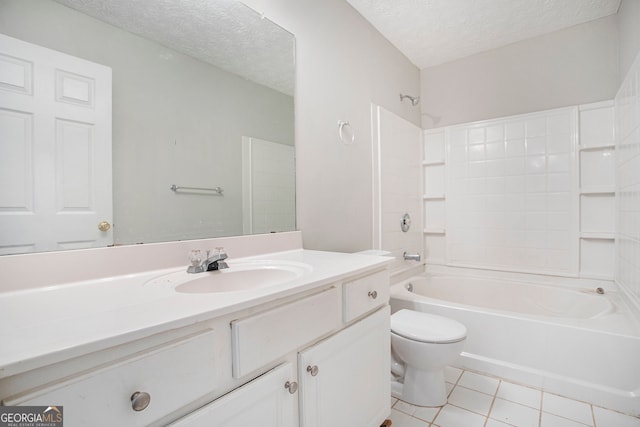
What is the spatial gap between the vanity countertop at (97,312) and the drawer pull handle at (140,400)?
0.10 m

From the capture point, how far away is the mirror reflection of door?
4.75ft

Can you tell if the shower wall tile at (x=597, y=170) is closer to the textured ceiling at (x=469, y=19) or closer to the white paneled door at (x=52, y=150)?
the textured ceiling at (x=469, y=19)

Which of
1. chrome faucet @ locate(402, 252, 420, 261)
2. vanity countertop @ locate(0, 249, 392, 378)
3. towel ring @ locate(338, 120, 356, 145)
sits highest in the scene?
towel ring @ locate(338, 120, 356, 145)

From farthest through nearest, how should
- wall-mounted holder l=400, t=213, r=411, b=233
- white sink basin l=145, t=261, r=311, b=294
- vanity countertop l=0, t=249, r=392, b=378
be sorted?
wall-mounted holder l=400, t=213, r=411, b=233 → white sink basin l=145, t=261, r=311, b=294 → vanity countertop l=0, t=249, r=392, b=378

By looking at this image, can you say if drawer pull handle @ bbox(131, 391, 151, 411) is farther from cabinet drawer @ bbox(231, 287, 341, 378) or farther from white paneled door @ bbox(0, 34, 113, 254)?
white paneled door @ bbox(0, 34, 113, 254)

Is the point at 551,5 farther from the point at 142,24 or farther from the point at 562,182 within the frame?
the point at 142,24

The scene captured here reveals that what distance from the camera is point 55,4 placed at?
0.90 m

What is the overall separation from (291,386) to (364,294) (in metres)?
0.43

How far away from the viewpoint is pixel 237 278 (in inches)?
45.6

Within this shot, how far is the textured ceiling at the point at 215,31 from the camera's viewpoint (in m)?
1.05

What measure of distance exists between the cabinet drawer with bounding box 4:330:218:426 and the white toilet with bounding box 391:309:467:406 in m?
1.18

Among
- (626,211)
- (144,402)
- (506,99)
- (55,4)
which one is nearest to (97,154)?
(55,4)

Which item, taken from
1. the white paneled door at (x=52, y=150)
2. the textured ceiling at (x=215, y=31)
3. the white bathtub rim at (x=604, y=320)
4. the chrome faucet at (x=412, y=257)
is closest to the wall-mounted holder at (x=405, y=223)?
the chrome faucet at (x=412, y=257)

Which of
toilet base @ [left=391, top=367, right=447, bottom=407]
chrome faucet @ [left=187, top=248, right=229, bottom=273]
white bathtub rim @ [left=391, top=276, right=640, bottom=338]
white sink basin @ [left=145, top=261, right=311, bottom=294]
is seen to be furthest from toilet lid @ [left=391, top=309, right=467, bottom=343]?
chrome faucet @ [left=187, top=248, right=229, bottom=273]
